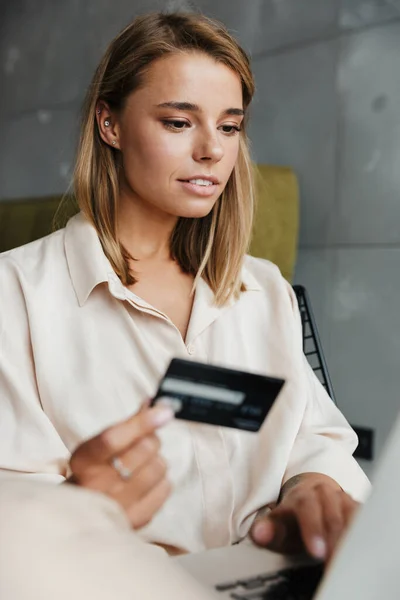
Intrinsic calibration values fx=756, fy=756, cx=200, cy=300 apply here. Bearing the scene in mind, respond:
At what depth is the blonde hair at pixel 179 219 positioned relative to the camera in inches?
47.8

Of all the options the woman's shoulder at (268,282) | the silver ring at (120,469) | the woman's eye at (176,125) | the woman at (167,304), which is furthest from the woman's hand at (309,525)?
the woman's eye at (176,125)

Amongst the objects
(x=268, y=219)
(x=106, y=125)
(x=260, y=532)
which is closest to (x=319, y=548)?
(x=260, y=532)

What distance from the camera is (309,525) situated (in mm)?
604

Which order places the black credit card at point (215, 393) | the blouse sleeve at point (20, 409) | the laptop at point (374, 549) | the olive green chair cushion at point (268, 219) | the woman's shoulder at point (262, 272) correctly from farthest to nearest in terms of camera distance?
1. the olive green chair cushion at point (268, 219)
2. the woman's shoulder at point (262, 272)
3. the blouse sleeve at point (20, 409)
4. the black credit card at point (215, 393)
5. the laptop at point (374, 549)

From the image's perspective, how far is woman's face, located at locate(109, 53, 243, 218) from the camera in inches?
46.4

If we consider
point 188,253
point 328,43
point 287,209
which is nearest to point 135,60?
point 188,253

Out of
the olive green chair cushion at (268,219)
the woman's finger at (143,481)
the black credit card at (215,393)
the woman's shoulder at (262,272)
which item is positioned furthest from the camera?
the olive green chair cushion at (268,219)

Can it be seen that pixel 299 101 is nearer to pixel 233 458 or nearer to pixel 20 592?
pixel 233 458

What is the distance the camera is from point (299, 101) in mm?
2627

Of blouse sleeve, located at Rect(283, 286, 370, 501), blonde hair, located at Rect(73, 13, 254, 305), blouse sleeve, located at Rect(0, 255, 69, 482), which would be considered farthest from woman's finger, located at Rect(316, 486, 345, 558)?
blonde hair, located at Rect(73, 13, 254, 305)

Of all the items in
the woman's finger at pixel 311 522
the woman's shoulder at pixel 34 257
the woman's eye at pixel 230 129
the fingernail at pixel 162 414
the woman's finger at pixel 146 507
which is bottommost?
the woman's finger at pixel 146 507

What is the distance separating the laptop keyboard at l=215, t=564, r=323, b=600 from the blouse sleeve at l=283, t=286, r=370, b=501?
0.49m

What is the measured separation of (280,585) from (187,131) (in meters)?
0.84

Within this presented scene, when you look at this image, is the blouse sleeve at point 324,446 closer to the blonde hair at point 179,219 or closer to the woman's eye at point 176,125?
the blonde hair at point 179,219
